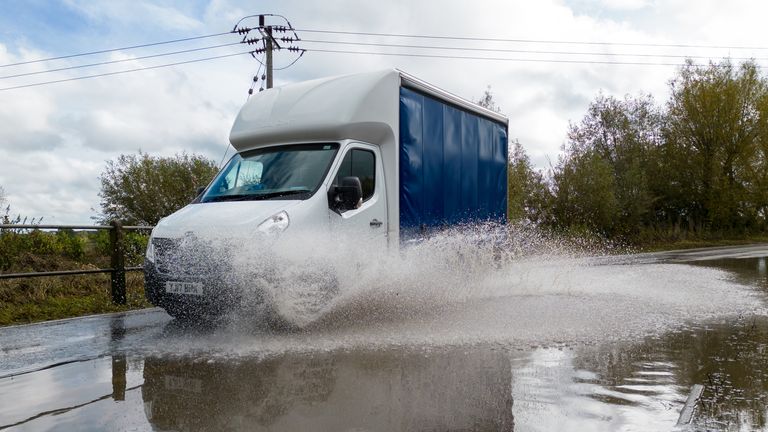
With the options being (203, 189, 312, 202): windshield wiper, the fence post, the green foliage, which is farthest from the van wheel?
the green foliage

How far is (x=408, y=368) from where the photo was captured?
17.2 feet

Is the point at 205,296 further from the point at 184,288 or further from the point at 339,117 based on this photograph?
the point at 339,117

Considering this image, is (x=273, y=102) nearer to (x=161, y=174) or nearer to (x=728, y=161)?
(x=161, y=174)

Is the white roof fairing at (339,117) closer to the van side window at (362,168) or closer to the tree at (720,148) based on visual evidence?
the van side window at (362,168)

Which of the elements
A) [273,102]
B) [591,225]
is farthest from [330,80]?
[591,225]

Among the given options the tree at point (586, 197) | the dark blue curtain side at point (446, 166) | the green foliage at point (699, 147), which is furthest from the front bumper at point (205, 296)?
the green foliage at point (699, 147)

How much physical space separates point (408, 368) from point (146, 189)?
114ft

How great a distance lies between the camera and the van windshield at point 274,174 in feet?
24.0

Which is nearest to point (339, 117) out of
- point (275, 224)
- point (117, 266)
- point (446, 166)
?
point (275, 224)

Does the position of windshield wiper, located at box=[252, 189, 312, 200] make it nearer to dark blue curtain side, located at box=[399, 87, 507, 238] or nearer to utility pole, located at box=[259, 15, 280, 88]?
dark blue curtain side, located at box=[399, 87, 507, 238]

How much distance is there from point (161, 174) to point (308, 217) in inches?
1285

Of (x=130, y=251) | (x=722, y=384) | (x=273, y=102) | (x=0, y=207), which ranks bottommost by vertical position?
(x=722, y=384)

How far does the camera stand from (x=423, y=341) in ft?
20.9

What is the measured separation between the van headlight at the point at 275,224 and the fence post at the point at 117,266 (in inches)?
176
